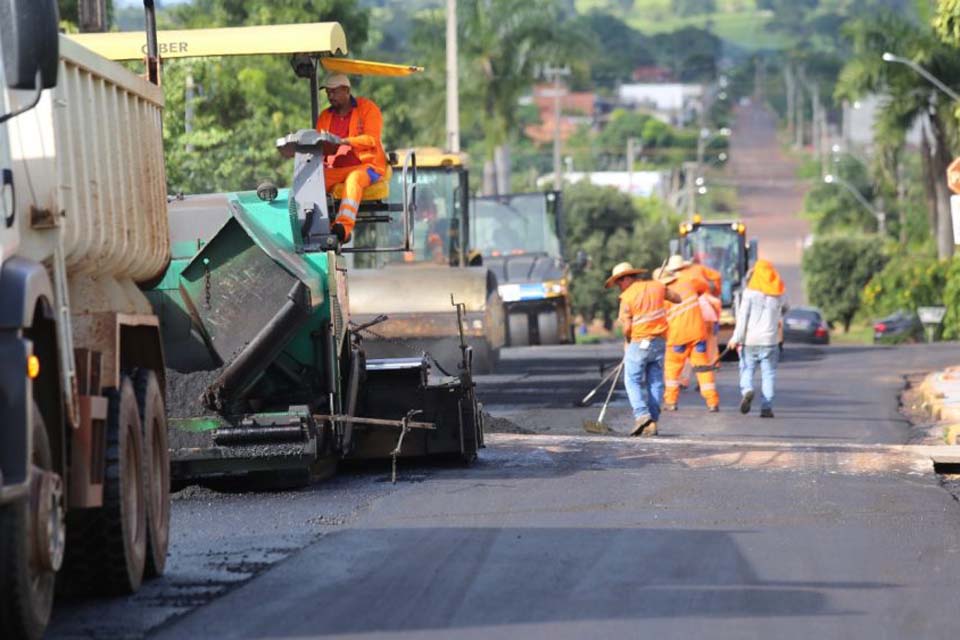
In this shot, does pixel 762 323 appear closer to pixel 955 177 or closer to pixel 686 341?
pixel 686 341

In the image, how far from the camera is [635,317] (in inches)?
735

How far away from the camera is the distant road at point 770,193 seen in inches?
4017

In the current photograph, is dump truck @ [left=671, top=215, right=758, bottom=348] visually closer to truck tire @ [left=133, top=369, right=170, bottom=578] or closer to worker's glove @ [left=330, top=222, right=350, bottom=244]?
worker's glove @ [left=330, top=222, right=350, bottom=244]

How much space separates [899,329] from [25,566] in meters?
48.7

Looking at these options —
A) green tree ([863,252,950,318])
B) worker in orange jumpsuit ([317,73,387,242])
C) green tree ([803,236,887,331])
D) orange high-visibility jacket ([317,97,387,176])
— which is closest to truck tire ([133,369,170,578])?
worker in orange jumpsuit ([317,73,387,242])

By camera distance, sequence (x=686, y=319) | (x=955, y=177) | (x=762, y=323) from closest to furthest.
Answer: (x=955, y=177) < (x=762, y=323) < (x=686, y=319)

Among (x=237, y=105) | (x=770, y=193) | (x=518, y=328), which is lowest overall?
(x=770, y=193)

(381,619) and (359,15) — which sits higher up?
(359,15)

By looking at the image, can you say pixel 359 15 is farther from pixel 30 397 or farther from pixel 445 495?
pixel 30 397

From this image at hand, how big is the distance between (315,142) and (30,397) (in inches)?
257

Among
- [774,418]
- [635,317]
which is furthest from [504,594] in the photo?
[774,418]

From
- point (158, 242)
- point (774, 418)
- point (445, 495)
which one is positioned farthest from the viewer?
point (774, 418)

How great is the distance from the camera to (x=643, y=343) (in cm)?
1859

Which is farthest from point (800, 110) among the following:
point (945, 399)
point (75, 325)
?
point (75, 325)
